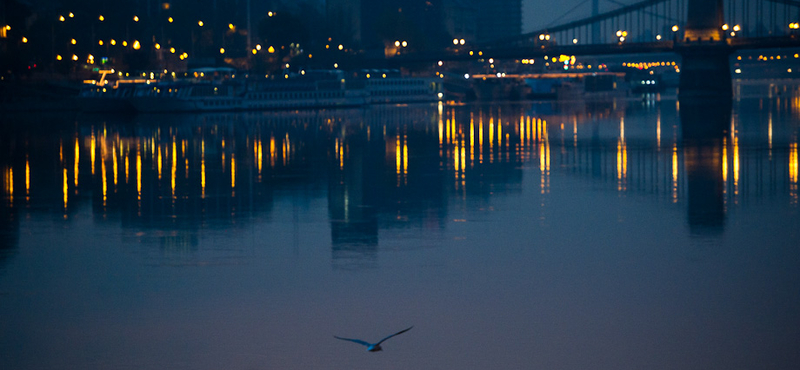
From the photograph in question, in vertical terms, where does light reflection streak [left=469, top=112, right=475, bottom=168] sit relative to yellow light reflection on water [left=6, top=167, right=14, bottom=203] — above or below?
above

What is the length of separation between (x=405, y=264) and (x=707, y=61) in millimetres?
81413

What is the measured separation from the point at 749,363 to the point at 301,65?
102 meters

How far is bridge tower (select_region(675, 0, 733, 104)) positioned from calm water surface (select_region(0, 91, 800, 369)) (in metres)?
63.1

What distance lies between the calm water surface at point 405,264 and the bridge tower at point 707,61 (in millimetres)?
63131

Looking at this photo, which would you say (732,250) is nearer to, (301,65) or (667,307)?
(667,307)

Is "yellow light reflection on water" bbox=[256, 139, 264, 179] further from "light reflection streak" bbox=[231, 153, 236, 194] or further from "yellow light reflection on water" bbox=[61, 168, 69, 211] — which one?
"yellow light reflection on water" bbox=[61, 168, 69, 211]

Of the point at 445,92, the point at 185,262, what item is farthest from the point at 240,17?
the point at 185,262

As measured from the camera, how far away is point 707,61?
89500 millimetres

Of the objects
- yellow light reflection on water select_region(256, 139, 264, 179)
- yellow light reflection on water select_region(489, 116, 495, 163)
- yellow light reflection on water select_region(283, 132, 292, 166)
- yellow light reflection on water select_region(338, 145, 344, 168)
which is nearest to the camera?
yellow light reflection on water select_region(256, 139, 264, 179)

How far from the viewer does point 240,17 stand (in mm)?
120500

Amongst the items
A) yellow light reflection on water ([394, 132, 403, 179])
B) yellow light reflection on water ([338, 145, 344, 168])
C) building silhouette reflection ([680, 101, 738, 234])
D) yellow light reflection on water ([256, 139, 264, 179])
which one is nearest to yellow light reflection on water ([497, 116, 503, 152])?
yellow light reflection on water ([394, 132, 403, 179])

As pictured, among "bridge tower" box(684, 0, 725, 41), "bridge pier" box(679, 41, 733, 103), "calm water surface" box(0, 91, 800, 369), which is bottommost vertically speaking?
"calm water surface" box(0, 91, 800, 369)

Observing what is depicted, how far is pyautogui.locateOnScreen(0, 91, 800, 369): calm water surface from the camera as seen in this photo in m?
9.51

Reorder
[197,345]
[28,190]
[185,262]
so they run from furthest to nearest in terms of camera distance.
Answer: [28,190] → [185,262] → [197,345]
